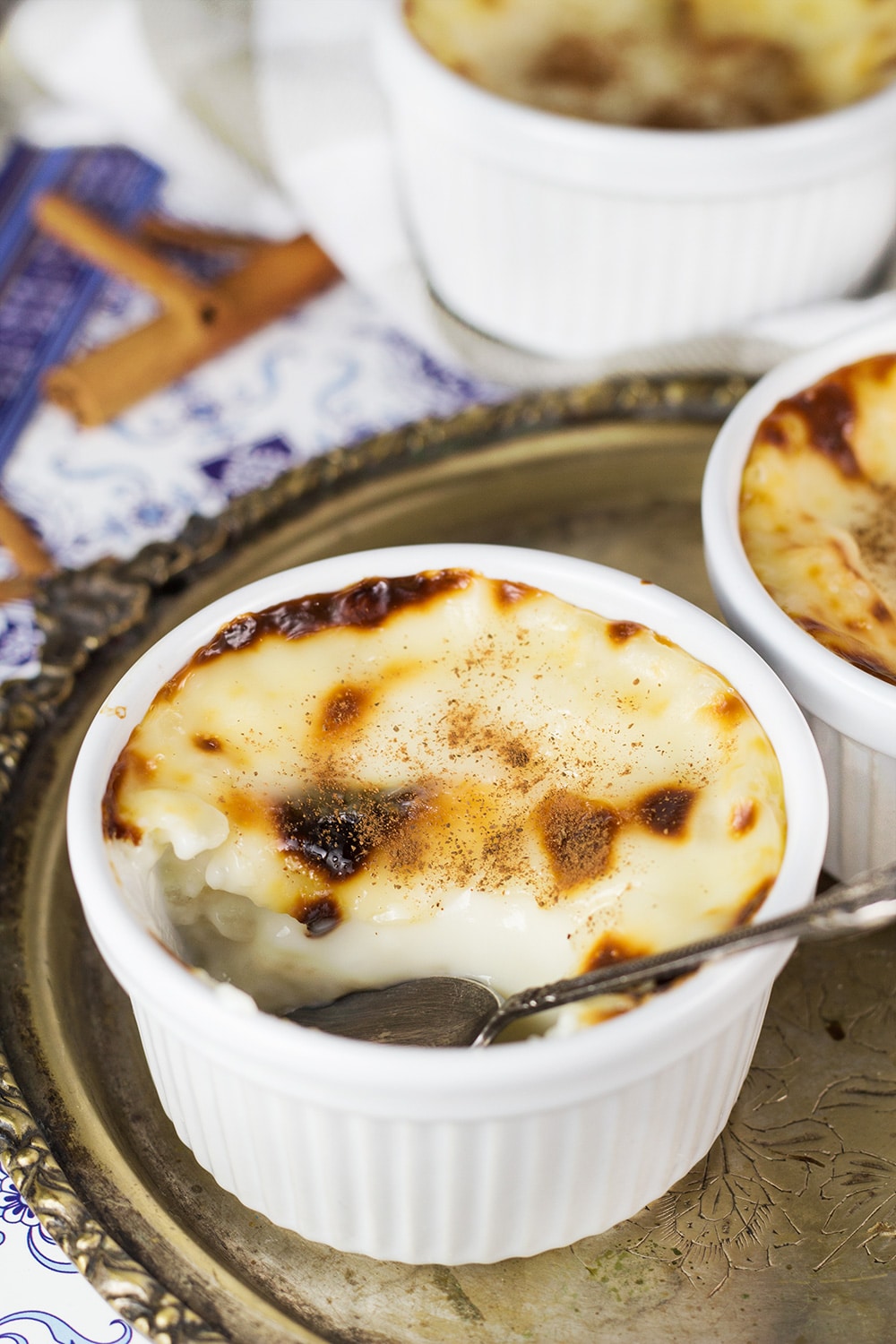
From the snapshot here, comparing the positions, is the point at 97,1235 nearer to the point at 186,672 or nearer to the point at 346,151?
the point at 186,672

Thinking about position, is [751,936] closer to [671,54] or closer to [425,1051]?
[425,1051]

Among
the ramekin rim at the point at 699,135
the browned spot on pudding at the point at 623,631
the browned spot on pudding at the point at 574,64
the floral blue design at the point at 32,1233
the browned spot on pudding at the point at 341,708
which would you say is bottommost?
the floral blue design at the point at 32,1233

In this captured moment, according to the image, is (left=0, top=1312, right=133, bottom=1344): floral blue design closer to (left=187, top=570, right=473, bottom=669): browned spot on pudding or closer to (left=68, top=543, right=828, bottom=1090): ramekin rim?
Result: (left=68, top=543, right=828, bottom=1090): ramekin rim

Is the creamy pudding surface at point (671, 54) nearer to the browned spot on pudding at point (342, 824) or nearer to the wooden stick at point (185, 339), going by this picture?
the wooden stick at point (185, 339)

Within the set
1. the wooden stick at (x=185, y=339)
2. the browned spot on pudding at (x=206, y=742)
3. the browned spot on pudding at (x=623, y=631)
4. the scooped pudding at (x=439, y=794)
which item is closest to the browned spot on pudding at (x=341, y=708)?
the scooped pudding at (x=439, y=794)

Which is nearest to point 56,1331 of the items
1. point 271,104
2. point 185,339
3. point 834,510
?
point 834,510

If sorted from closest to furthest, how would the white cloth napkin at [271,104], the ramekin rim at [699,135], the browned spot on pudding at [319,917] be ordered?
the browned spot on pudding at [319,917]
the ramekin rim at [699,135]
the white cloth napkin at [271,104]

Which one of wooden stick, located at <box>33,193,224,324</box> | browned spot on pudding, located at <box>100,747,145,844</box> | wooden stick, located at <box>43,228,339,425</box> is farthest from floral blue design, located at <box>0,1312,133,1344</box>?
wooden stick, located at <box>33,193,224,324</box>
